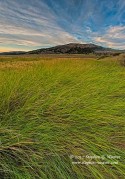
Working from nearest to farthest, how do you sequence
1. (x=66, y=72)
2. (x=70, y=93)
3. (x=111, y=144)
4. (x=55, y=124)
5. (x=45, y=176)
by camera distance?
(x=45, y=176) < (x=111, y=144) < (x=55, y=124) < (x=70, y=93) < (x=66, y=72)

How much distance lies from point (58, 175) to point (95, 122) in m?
0.81

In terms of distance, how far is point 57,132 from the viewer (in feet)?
7.39

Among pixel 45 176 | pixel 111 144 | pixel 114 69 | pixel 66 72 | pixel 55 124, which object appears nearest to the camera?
pixel 45 176

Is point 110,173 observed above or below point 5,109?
below

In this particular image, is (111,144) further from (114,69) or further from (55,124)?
(114,69)

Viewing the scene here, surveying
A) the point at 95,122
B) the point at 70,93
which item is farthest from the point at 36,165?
the point at 70,93

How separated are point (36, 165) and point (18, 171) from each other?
0.13 meters

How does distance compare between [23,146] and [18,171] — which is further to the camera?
[23,146]

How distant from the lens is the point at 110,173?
1939 mm

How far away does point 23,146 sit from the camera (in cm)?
210

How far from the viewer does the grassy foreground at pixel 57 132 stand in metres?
1.96

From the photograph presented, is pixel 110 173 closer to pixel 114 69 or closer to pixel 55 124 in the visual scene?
pixel 55 124

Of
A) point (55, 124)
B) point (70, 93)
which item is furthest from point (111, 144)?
point (70, 93)

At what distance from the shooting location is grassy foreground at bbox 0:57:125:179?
77.2 inches
